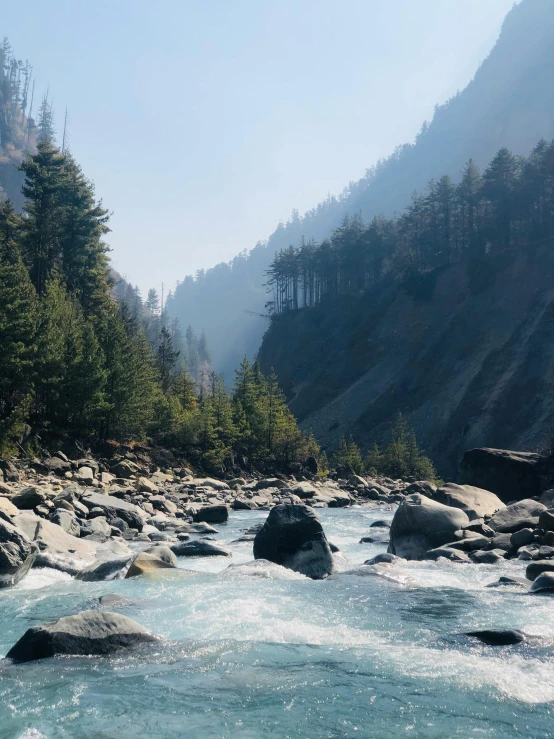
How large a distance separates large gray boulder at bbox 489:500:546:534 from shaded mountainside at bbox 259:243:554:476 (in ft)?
117

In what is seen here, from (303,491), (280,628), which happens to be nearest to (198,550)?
(280,628)

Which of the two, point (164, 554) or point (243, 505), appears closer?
point (164, 554)

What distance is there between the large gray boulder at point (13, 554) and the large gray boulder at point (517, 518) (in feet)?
41.8

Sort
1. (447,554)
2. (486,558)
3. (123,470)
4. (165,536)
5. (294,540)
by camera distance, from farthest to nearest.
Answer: (123,470) → (165,536) → (447,554) → (486,558) → (294,540)

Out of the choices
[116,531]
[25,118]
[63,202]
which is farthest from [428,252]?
[25,118]

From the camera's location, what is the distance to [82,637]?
722cm

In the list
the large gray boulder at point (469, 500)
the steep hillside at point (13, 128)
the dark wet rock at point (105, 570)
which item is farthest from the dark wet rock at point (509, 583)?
the steep hillside at point (13, 128)

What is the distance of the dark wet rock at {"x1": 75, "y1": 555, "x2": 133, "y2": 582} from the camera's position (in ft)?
38.1

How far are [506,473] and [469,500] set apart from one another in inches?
438

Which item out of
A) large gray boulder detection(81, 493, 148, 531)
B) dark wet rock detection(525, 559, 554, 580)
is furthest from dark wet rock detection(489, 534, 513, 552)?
large gray boulder detection(81, 493, 148, 531)

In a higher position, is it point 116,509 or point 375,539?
point 116,509

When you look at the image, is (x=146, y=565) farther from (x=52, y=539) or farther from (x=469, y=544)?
(x=469, y=544)

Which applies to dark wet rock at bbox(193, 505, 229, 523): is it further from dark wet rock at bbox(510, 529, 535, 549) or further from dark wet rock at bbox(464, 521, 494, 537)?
dark wet rock at bbox(510, 529, 535, 549)

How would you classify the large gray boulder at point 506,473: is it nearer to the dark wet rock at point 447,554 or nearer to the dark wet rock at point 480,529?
the dark wet rock at point 480,529
